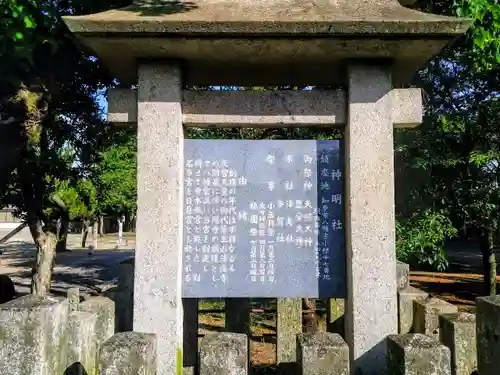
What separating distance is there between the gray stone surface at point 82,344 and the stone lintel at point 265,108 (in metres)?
1.79

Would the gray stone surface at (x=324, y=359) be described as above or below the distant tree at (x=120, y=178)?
below

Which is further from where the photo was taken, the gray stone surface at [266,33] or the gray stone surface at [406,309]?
the gray stone surface at [406,309]

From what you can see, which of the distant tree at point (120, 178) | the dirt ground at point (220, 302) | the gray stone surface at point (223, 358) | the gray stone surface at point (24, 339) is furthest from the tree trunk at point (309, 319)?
the gray stone surface at point (24, 339)

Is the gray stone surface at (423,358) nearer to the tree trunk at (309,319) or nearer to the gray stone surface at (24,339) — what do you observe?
the gray stone surface at (24,339)

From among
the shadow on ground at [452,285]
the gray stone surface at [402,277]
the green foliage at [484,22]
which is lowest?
the shadow on ground at [452,285]

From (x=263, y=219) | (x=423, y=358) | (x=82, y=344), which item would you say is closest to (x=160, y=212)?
(x=263, y=219)

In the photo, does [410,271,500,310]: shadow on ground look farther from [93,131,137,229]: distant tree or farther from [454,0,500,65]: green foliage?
[93,131,137,229]: distant tree

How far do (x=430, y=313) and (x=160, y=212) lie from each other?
263 centimetres

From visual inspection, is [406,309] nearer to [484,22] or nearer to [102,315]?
[102,315]

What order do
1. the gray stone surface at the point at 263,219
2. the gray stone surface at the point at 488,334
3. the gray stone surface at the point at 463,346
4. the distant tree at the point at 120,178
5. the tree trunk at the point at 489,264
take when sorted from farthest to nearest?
the distant tree at the point at 120,178 → the tree trunk at the point at 489,264 → the gray stone surface at the point at 263,219 → the gray stone surface at the point at 463,346 → the gray stone surface at the point at 488,334

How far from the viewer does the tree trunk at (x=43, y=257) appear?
26.7 ft

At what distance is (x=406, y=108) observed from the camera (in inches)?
179

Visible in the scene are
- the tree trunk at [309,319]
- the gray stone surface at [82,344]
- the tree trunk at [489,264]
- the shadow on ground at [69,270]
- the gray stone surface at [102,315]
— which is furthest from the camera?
the shadow on ground at [69,270]

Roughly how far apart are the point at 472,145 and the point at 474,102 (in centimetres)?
113
